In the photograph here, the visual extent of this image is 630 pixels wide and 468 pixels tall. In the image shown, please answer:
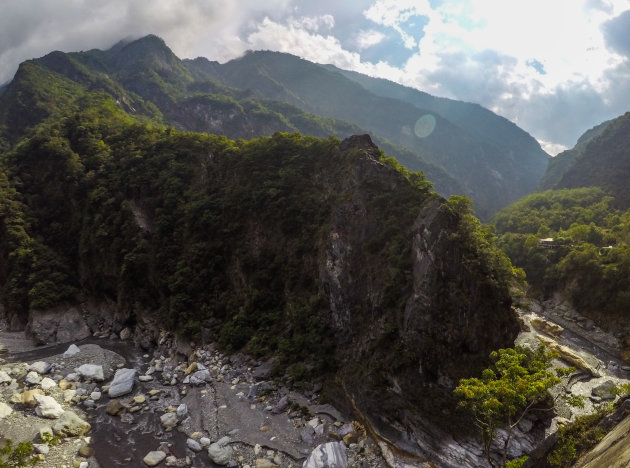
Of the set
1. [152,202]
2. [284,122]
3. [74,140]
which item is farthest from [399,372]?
[284,122]

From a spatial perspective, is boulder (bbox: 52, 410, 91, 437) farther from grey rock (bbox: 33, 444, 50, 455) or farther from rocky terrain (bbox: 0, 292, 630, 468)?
grey rock (bbox: 33, 444, 50, 455)

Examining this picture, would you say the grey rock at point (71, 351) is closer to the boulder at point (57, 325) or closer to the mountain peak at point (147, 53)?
the boulder at point (57, 325)

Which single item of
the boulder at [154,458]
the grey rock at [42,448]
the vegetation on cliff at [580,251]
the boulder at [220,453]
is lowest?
the grey rock at [42,448]

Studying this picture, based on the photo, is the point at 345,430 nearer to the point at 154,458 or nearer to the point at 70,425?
the point at 154,458

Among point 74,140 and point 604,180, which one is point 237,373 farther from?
point 604,180

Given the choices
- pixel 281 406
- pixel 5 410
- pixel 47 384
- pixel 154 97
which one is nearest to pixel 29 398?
pixel 5 410

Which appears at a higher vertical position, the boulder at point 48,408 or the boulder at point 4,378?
the boulder at point 48,408

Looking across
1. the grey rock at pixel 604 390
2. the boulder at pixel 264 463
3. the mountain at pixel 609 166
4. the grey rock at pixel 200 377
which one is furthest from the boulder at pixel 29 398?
the mountain at pixel 609 166
